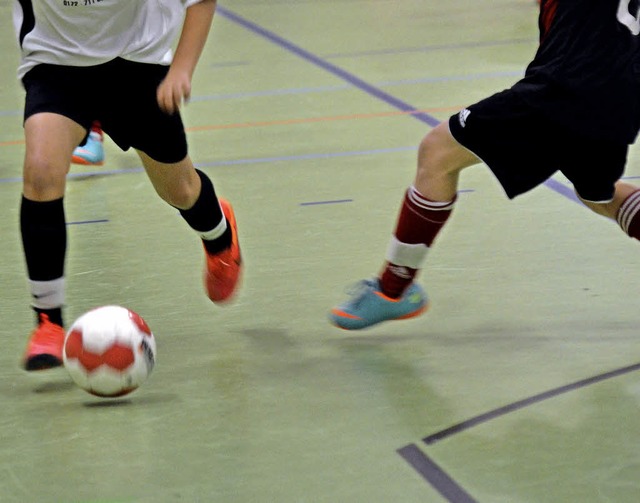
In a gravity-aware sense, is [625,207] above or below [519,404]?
above

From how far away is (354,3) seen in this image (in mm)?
9695

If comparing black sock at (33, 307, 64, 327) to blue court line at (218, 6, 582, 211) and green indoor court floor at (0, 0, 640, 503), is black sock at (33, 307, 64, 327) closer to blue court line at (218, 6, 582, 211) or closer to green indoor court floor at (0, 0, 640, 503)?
green indoor court floor at (0, 0, 640, 503)

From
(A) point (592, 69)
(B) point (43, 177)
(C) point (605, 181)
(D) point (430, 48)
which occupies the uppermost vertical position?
(A) point (592, 69)

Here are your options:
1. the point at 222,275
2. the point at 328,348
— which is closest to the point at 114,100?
the point at 222,275

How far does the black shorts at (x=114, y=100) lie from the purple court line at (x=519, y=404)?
3.45 ft

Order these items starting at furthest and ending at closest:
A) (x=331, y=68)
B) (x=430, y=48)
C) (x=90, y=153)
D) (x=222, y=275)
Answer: (x=430, y=48) < (x=331, y=68) < (x=90, y=153) < (x=222, y=275)

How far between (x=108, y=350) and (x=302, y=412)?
17.5 inches

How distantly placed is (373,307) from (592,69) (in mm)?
806

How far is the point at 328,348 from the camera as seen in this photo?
2.96 metres

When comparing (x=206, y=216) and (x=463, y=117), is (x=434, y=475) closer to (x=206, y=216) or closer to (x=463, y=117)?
(x=463, y=117)

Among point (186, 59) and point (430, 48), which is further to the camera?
point (430, 48)

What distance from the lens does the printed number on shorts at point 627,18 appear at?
2672mm

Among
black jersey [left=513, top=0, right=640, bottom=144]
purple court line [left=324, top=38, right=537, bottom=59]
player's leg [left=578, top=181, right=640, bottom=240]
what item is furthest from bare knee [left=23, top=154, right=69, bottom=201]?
Answer: purple court line [left=324, top=38, right=537, bottom=59]

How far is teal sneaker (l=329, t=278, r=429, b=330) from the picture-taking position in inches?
118
